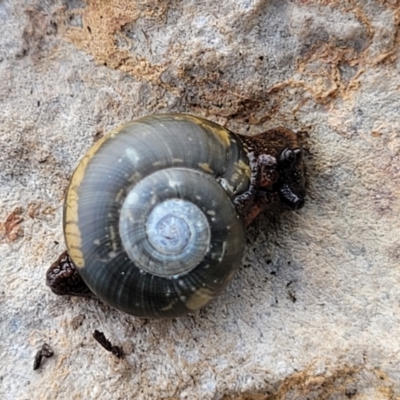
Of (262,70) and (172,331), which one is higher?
(262,70)

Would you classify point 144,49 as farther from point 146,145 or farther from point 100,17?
point 146,145

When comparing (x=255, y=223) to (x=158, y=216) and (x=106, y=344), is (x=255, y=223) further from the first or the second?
(x=106, y=344)

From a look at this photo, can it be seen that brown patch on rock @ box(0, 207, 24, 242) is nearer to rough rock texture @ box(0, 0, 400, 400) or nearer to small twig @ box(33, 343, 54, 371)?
rough rock texture @ box(0, 0, 400, 400)

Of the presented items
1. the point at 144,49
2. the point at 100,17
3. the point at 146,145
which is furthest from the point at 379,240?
the point at 100,17

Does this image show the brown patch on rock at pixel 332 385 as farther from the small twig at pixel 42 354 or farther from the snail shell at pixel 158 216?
the small twig at pixel 42 354

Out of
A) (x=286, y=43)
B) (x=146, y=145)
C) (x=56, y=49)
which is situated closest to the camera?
(x=146, y=145)

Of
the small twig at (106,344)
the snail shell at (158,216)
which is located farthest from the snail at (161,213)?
the small twig at (106,344)

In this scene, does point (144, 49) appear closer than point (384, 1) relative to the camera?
No
